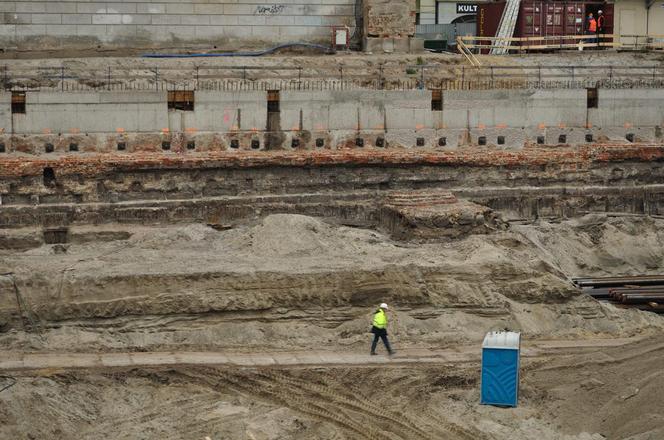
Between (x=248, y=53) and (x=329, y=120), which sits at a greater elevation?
(x=248, y=53)

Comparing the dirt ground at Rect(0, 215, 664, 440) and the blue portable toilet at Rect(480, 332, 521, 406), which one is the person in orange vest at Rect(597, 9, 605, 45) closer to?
the dirt ground at Rect(0, 215, 664, 440)

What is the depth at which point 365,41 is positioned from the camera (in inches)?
1545

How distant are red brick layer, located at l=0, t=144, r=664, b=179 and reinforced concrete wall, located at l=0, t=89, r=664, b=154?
1.82ft

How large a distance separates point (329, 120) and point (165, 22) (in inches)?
226

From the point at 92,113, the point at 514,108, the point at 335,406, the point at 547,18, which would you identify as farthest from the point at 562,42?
the point at 335,406

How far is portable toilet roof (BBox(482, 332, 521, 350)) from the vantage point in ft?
80.8

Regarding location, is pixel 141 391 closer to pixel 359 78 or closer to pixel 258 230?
pixel 258 230

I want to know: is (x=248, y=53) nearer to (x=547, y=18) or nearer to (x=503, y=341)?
(x=547, y=18)

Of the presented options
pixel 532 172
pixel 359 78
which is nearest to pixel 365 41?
pixel 359 78

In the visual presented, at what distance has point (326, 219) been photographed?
3353 cm

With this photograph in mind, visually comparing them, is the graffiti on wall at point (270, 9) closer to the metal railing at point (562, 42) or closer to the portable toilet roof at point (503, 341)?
the metal railing at point (562, 42)

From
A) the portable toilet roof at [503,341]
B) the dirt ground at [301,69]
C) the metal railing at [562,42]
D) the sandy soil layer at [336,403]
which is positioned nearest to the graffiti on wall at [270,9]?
the dirt ground at [301,69]

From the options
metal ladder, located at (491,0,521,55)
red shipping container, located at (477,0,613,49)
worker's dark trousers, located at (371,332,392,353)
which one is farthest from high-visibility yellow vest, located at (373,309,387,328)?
red shipping container, located at (477,0,613,49)

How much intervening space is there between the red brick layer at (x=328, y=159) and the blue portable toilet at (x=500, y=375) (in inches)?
437
